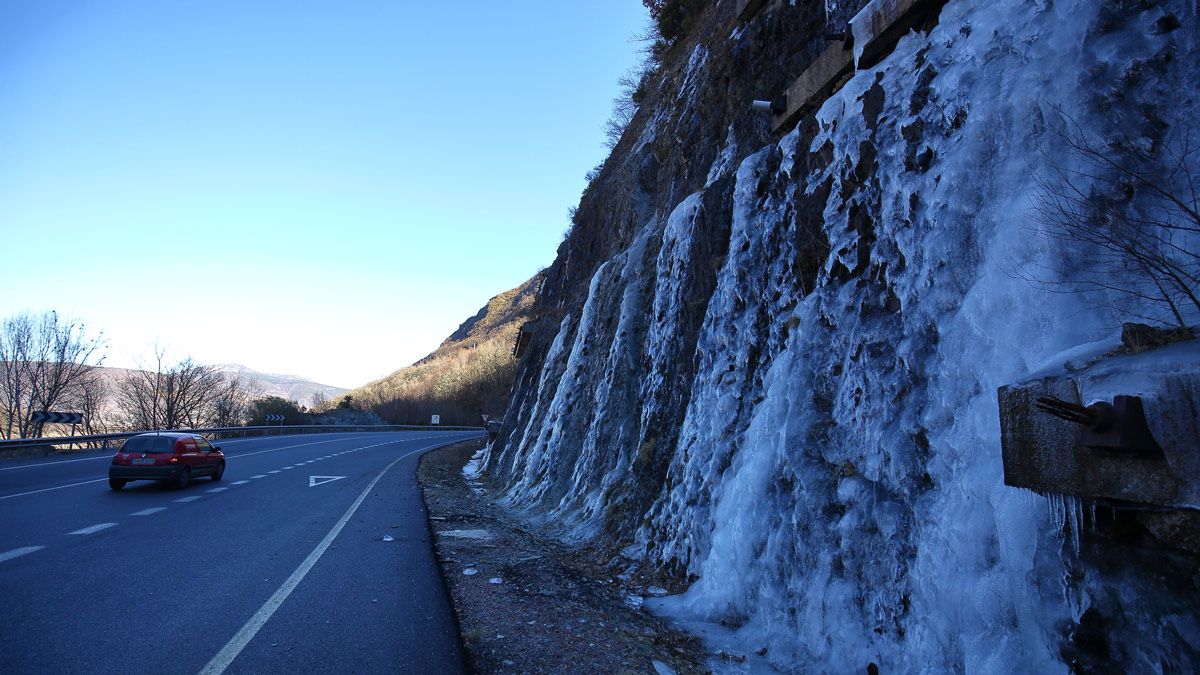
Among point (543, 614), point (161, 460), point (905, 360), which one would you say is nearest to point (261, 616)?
point (543, 614)

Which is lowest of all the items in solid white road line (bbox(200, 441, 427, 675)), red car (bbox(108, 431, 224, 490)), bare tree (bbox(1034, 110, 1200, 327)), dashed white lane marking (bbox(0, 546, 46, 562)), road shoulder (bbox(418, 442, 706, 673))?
road shoulder (bbox(418, 442, 706, 673))

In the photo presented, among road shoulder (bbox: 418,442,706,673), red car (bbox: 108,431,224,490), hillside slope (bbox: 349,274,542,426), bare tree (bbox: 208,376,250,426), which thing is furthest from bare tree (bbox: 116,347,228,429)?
road shoulder (bbox: 418,442,706,673)

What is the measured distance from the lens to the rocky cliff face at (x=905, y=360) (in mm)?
3600

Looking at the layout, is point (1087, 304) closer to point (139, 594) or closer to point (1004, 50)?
point (1004, 50)

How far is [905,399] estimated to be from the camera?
16.1ft

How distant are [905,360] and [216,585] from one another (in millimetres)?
7032

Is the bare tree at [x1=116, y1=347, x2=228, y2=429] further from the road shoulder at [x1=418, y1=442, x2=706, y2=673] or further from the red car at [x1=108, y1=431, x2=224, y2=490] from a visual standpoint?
the road shoulder at [x1=418, y1=442, x2=706, y2=673]

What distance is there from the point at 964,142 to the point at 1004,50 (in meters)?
0.76

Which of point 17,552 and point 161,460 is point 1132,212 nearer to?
point 17,552

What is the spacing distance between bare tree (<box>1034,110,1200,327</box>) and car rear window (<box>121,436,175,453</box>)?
55.2 ft

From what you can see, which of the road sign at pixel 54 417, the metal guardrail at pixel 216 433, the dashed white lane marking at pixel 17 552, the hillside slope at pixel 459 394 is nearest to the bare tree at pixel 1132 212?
the dashed white lane marking at pixel 17 552

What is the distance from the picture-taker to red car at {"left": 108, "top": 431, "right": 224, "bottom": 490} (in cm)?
1383

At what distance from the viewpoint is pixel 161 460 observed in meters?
14.2

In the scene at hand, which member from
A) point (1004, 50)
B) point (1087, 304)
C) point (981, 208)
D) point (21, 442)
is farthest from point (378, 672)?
point (21, 442)
